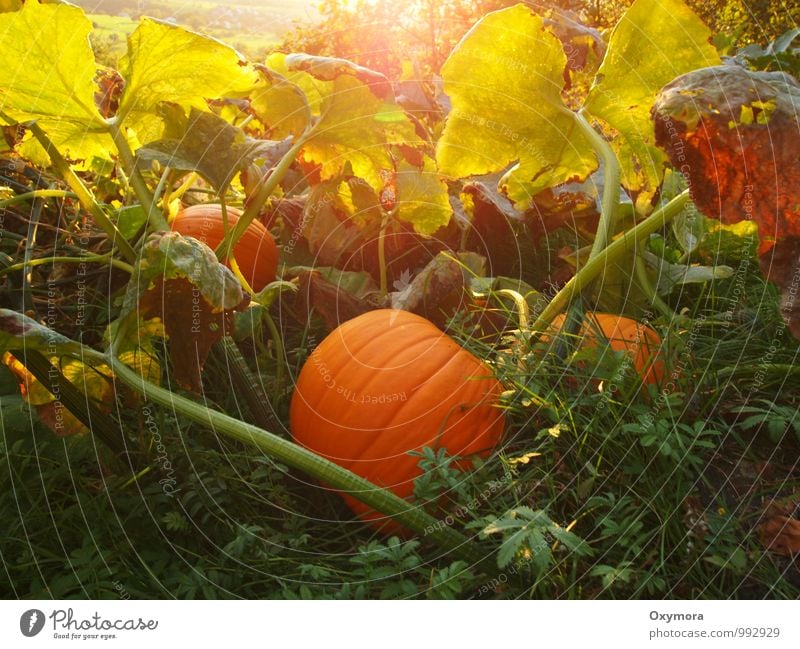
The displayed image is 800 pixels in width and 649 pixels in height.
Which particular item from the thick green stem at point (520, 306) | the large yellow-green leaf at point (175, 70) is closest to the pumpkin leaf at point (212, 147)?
the large yellow-green leaf at point (175, 70)

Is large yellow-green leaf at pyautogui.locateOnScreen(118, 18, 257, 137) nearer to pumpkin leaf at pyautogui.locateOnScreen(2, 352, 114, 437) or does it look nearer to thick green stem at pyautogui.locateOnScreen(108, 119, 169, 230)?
thick green stem at pyautogui.locateOnScreen(108, 119, 169, 230)

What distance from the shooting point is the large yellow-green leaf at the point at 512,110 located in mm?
1480

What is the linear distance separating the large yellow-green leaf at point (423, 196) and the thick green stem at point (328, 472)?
641mm

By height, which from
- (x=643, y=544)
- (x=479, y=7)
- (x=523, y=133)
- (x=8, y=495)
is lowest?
(x=8, y=495)

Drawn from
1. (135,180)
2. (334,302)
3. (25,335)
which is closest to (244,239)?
(334,302)

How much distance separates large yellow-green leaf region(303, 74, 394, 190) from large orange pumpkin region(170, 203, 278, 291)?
35 centimetres


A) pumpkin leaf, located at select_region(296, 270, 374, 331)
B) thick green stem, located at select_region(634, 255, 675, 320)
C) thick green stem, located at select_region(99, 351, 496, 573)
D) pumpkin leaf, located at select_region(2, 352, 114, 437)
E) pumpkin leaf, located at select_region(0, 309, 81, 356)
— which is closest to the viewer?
pumpkin leaf, located at select_region(0, 309, 81, 356)

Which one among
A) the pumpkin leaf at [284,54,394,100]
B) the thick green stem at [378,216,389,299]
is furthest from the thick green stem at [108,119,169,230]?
the thick green stem at [378,216,389,299]

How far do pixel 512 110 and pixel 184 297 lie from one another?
786 millimetres

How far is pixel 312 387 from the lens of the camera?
148 centimetres

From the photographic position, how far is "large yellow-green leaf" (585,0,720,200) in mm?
1479

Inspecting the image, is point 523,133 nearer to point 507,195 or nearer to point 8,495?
point 507,195

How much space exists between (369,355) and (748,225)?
878 millimetres

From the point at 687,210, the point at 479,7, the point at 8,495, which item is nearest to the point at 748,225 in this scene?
the point at 687,210
